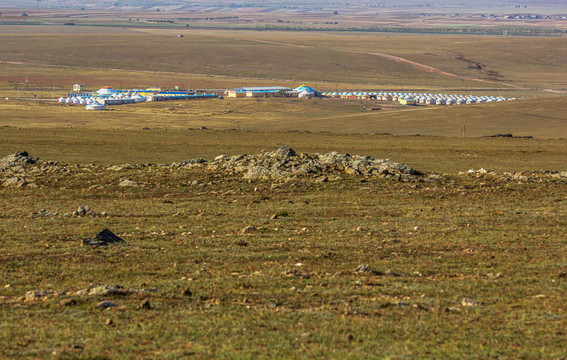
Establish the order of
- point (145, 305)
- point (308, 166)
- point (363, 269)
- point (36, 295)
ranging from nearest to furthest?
point (145, 305) < point (36, 295) < point (363, 269) < point (308, 166)

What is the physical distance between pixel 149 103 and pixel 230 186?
305 feet

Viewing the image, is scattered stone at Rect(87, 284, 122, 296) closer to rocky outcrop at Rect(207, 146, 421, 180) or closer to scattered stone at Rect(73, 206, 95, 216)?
scattered stone at Rect(73, 206, 95, 216)

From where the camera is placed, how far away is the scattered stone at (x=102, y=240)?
16.0 meters

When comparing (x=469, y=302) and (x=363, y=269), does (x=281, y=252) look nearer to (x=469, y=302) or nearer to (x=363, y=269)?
(x=363, y=269)

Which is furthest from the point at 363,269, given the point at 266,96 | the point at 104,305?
the point at 266,96

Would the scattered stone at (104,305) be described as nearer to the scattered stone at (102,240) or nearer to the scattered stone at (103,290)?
the scattered stone at (103,290)

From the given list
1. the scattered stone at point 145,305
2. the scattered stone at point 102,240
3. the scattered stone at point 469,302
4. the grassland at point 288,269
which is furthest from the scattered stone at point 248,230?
the scattered stone at point 469,302

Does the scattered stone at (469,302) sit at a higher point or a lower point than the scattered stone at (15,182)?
higher

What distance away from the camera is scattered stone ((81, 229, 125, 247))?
16.0 meters

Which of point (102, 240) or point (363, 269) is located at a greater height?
point (363, 269)

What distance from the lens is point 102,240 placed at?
16172mm

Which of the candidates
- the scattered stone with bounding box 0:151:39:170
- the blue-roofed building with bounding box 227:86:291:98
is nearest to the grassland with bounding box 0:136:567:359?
the scattered stone with bounding box 0:151:39:170

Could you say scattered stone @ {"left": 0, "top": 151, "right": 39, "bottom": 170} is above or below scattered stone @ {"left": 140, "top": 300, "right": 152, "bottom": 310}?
below

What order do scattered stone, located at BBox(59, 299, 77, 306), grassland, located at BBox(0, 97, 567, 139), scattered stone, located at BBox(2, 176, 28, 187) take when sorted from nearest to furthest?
scattered stone, located at BBox(59, 299, 77, 306), scattered stone, located at BBox(2, 176, 28, 187), grassland, located at BBox(0, 97, 567, 139)
